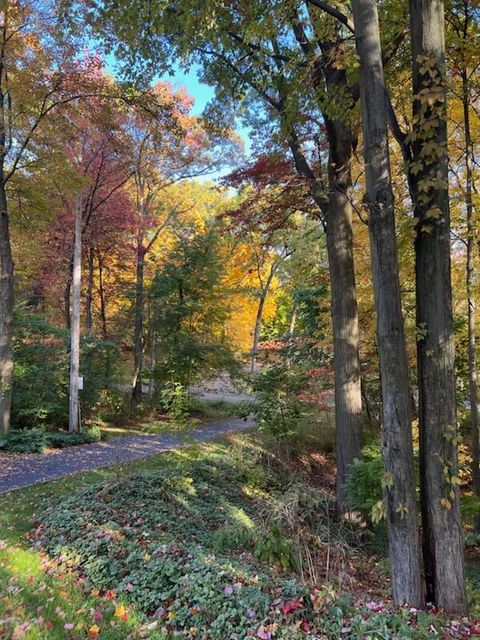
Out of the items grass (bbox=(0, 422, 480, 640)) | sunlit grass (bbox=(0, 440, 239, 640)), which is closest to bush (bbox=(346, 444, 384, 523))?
grass (bbox=(0, 422, 480, 640))

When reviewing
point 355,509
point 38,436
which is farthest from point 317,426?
point 38,436

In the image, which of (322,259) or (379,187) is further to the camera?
(322,259)

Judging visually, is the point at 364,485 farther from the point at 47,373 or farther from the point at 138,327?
the point at 138,327

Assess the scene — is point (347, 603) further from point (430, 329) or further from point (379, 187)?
point (379, 187)

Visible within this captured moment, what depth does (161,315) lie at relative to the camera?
1444cm

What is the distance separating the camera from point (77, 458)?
830 centimetres

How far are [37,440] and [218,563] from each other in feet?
22.2

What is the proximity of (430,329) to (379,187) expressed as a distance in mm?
1278

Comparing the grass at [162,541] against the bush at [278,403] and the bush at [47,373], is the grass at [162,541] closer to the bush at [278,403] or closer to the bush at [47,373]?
the bush at [278,403]

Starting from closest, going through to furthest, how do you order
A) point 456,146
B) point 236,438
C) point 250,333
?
point 456,146 → point 236,438 → point 250,333

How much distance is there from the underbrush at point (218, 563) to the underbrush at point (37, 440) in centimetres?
385

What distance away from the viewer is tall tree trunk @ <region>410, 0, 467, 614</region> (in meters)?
3.41

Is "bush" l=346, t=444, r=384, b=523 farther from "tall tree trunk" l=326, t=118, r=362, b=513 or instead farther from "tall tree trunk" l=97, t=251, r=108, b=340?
"tall tree trunk" l=97, t=251, r=108, b=340

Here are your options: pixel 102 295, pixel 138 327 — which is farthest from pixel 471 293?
pixel 102 295
